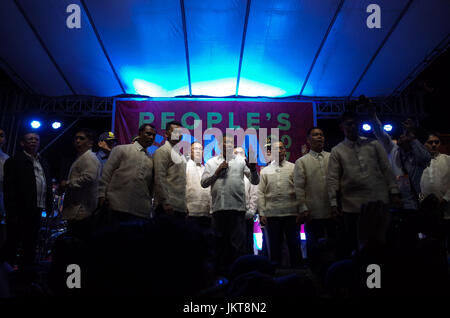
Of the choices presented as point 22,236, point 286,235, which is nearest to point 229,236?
point 286,235

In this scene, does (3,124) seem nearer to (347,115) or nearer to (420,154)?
(347,115)

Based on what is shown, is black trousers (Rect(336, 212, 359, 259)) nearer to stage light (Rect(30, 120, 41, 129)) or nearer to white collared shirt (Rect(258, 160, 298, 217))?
white collared shirt (Rect(258, 160, 298, 217))

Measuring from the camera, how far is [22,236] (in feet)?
11.9

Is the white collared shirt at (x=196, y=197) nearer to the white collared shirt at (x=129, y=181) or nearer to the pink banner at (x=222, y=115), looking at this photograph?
the white collared shirt at (x=129, y=181)

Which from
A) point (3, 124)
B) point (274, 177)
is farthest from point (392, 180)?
point (3, 124)

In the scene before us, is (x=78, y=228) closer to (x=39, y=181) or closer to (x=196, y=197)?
(x=39, y=181)

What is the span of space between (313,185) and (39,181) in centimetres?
316

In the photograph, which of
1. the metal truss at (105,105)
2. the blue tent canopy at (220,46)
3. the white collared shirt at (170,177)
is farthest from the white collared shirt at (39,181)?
the metal truss at (105,105)

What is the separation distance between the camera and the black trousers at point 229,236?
3.89m

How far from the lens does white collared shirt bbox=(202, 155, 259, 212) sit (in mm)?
4027

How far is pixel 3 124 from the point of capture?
718cm

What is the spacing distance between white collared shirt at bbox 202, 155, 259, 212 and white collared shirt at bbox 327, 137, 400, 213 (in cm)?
100
